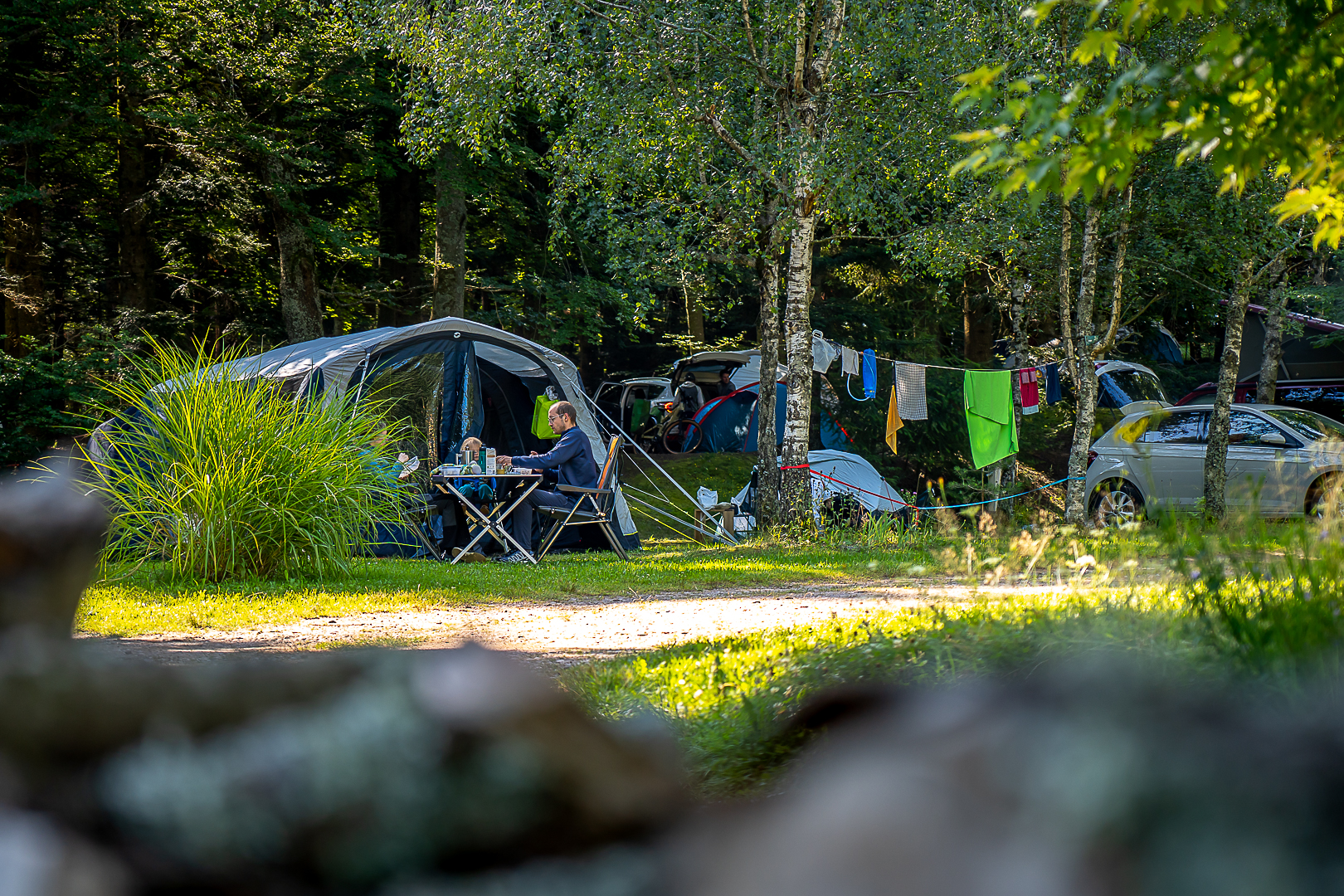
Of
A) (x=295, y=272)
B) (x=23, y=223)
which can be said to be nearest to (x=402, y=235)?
(x=295, y=272)

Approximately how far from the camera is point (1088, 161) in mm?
2807

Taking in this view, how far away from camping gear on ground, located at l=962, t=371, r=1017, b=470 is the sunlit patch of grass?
1038cm

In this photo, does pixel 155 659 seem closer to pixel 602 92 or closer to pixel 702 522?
pixel 602 92

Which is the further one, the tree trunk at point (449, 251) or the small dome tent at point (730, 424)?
the small dome tent at point (730, 424)

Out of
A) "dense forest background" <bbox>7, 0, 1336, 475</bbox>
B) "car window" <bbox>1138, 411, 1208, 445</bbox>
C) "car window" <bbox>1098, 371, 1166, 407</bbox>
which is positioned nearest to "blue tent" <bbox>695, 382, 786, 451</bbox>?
"dense forest background" <bbox>7, 0, 1336, 475</bbox>

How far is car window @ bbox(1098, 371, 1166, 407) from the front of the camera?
1958 cm

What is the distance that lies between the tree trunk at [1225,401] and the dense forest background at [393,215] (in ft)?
1.33

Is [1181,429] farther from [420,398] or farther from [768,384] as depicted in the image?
[420,398]

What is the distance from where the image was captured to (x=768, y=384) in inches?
520

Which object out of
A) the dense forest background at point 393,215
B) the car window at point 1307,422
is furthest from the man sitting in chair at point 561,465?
the car window at point 1307,422

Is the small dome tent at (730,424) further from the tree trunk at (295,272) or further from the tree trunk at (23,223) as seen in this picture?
the tree trunk at (23,223)

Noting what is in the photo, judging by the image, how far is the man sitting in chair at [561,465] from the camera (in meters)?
9.55

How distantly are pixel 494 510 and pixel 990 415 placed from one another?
25.5 feet

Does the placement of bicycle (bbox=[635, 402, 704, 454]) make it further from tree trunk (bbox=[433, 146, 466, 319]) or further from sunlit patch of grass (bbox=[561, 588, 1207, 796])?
sunlit patch of grass (bbox=[561, 588, 1207, 796])
